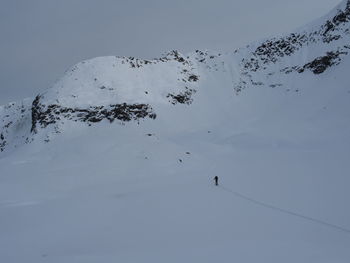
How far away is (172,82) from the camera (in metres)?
54.7

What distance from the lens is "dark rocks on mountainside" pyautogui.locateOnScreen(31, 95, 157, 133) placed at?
4294 cm

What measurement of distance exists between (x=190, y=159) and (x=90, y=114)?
2097cm

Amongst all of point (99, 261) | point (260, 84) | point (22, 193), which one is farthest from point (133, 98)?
point (99, 261)

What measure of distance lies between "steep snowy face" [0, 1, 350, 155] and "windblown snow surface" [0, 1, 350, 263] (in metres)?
0.31

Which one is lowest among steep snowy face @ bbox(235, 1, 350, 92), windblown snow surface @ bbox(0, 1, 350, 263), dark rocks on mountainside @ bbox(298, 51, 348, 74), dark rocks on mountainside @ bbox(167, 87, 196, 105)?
windblown snow surface @ bbox(0, 1, 350, 263)

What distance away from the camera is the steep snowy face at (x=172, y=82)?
44375mm

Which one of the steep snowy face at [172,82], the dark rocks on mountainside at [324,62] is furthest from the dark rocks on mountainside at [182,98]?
the dark rocks on mountainside at [324,62]

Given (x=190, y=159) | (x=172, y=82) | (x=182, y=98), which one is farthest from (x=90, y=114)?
(x=190, y=159)

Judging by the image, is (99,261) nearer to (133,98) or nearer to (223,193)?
(223,193)

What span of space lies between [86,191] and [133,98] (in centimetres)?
2878

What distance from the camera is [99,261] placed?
7.98 metres

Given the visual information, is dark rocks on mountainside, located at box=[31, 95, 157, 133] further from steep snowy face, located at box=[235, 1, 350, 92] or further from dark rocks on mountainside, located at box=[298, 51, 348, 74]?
dark rocks on mountainside, located at box=[298, 51, 348, 74]

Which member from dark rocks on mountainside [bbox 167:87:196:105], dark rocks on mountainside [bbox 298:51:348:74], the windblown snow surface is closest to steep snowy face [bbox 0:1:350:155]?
dark rocks on mountainside [bbox 298:51:348:74]

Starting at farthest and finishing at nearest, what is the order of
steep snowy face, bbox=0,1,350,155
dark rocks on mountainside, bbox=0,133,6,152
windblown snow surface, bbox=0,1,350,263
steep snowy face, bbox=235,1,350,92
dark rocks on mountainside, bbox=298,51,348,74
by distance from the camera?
steep snowy face, bbox=235,1,350,92 < dark rocks on mountainside, bbox=298,51,348,74 < dark rocks on mountainside, bbox=0,133,6,152 < steep snowy face, bbox=0,1,350,155 < windblown snow surface, bbox=0,1,350,263
